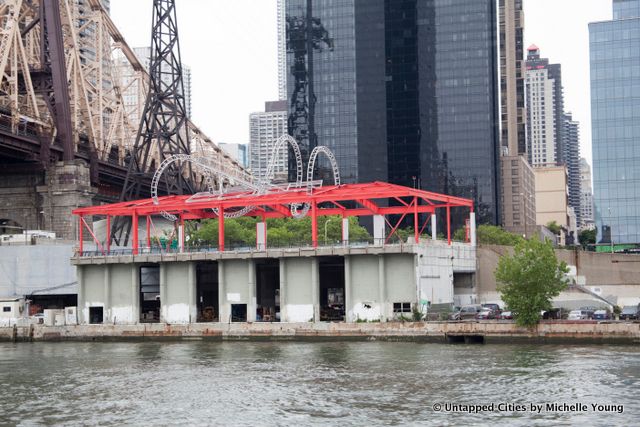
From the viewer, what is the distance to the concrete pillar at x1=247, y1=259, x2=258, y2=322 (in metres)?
89.9

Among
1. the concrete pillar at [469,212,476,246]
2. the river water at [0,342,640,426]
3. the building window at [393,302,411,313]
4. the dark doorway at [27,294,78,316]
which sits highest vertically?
the concrete pillar at [469,212,476,246]

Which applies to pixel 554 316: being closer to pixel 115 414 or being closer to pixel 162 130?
pixel 115 414

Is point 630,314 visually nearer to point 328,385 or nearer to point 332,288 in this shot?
point 332,288

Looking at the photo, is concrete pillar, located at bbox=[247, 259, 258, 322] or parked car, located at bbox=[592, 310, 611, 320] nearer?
parked car, located at bbox=[592, 310, 611, 320]

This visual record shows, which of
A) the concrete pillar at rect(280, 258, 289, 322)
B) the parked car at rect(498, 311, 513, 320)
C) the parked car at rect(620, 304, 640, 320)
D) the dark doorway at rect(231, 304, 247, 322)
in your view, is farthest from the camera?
the dark doorway at rect(231, 304, 247, 322)

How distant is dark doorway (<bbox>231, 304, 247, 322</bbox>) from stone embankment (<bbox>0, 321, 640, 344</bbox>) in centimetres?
675

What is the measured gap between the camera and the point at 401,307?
85312mm

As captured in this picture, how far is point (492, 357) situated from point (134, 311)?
1647 inches

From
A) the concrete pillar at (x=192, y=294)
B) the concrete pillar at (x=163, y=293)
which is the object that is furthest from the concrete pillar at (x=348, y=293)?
the concrete pillar at (x=163, y=293)

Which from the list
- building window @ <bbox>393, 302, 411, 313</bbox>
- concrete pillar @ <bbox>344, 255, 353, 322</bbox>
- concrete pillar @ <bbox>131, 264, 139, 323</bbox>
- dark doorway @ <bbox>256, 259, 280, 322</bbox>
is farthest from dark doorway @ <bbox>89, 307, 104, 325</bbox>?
building window @ <bbox>393, 302, 411, 313</bbox>

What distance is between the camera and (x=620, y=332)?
237 ft

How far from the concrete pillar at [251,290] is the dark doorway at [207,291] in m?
6.24

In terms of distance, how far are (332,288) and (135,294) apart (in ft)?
72.0

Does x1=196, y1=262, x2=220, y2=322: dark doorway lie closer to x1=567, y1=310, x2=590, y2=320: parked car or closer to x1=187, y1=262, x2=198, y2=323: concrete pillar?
x1=187, y1=262, x2=198, y2=323: concrete pillar
